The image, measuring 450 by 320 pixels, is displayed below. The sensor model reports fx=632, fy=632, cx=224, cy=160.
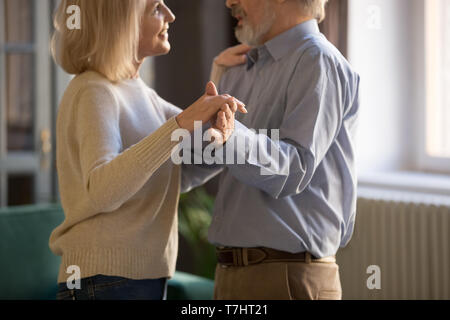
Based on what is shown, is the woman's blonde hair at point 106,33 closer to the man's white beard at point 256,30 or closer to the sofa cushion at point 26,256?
the man's white beard at point 256,30

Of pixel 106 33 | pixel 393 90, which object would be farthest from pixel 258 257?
pixel 393 90

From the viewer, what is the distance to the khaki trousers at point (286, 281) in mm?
1367

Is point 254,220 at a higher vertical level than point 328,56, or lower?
lower

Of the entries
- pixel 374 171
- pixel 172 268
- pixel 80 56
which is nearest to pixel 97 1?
pixel 80 56

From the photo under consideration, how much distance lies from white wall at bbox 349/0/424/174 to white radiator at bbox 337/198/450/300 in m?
0.20

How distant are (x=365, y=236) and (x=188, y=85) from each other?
120 centimetres

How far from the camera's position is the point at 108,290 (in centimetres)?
139

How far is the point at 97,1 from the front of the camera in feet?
4.56

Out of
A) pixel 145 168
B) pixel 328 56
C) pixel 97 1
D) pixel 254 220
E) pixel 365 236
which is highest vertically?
pixel 97 1

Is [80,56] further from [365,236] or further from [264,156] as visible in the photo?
[365,236]

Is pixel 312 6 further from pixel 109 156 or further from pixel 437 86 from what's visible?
pixel 437 86

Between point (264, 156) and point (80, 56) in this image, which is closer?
point (264, 156)

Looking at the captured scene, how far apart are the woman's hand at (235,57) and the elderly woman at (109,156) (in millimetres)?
155

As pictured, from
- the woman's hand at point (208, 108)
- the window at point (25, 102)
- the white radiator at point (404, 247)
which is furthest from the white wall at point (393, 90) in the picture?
the window at point (25, 102)
